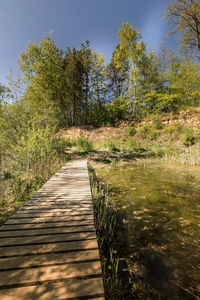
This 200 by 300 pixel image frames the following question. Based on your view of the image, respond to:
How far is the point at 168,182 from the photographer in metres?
5.20

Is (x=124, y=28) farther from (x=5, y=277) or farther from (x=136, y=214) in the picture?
(x=5, y=277)

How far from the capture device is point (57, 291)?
3.38 feet

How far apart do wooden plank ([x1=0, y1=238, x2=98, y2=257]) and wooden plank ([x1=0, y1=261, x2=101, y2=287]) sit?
227 millimetres

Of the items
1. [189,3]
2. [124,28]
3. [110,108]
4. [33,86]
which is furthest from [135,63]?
[33,86]

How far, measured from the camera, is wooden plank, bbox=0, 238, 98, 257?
56.2 inches

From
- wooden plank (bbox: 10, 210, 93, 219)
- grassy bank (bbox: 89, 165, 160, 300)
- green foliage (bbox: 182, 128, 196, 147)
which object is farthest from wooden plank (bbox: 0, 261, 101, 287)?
green foliage (bbox: 182, 128, 196, 147)

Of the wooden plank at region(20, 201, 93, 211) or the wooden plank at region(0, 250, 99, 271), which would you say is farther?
the wooden plank at region(20, 201, 93, 211)

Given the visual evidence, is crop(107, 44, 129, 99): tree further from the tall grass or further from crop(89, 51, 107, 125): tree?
the tall grass

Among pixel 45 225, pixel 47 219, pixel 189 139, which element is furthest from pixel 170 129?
pixel 45 225

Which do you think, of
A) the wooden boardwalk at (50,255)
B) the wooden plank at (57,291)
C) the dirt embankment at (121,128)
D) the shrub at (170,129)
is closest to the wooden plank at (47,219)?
the wooden boardwalk at (50,255)

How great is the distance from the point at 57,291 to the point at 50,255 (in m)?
0.42

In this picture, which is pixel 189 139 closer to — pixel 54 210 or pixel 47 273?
pixel 54 210

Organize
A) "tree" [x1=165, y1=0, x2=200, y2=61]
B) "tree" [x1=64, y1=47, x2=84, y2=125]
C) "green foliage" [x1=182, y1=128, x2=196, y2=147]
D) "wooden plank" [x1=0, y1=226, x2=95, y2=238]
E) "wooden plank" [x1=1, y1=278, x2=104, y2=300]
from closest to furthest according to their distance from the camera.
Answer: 1. "wooden plank" [x1=1, y1=278, x2=104, y2=300]
2. "wooden plank" [x1=0, y1=226, x2=95, y2=238]
3. "tree" [x1=165, y1=0, x2=200, y2=61]
4. "green foliage" [x1=182, y1=128, x2=196, y2=147]
5. "tree" [x1=64, y1=47, x2=84, y2=125]

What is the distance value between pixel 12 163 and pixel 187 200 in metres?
5.62
